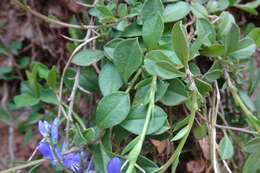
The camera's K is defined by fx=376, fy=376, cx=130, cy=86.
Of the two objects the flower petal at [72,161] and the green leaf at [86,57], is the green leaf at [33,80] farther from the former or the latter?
the flower petal at [72,161]

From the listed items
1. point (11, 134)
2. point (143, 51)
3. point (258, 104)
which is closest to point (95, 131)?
point (143, 51)

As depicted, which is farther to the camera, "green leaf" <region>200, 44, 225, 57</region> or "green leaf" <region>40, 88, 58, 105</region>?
"green leaf" <region>40, 88, 58, 105</region>

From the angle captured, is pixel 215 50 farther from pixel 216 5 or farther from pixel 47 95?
pixel 47 95

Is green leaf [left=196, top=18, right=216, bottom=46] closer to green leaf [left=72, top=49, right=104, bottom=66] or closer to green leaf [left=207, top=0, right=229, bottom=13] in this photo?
green leaf [left=207, top=0, right=229, bottom=13]

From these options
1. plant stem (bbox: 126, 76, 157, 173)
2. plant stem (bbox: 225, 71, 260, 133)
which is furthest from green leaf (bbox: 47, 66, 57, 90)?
plant stem (bbox: 225, 71, 260, 133)

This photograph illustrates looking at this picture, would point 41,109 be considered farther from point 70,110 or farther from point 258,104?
point 258,104

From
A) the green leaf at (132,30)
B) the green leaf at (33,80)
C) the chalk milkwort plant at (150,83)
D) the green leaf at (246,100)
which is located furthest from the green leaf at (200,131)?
the green leaf at (33,80)
